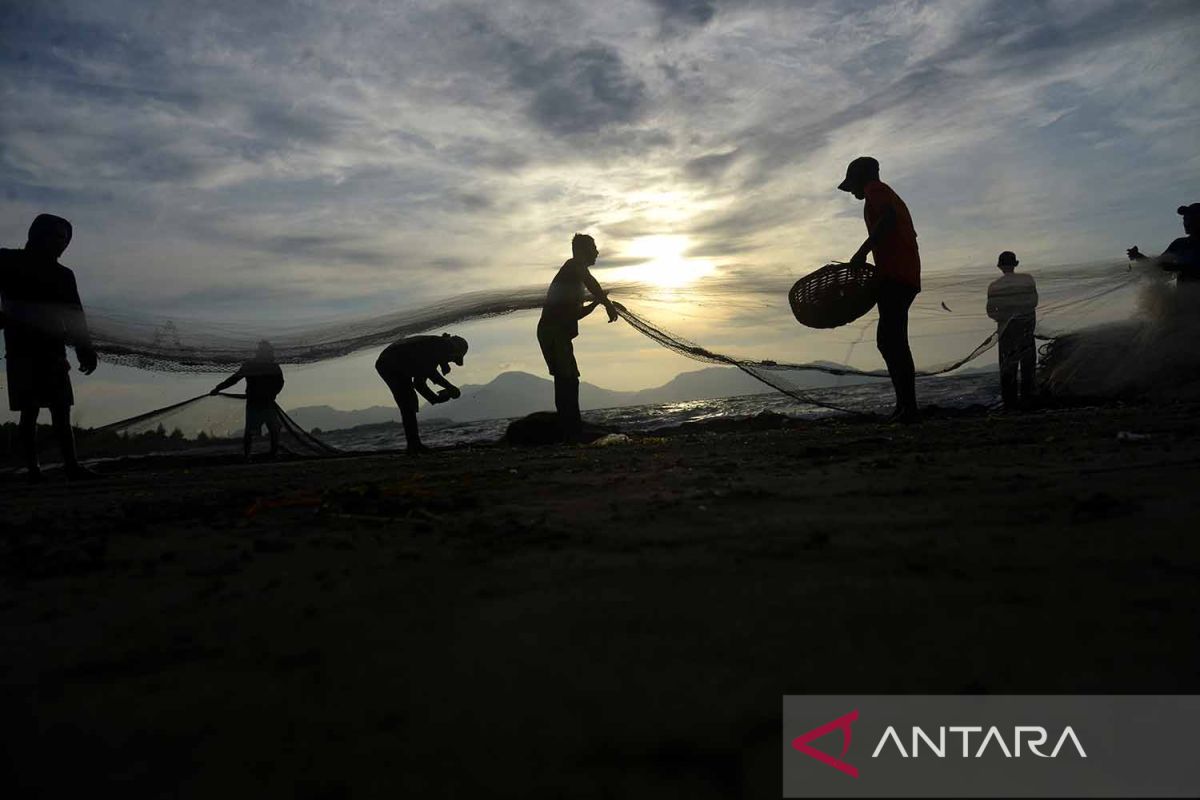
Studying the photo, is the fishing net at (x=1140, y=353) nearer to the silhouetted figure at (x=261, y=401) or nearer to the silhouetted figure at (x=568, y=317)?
the silhouetted figure at (x=568, y=317)

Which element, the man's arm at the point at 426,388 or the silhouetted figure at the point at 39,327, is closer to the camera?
the silhouetted figure at the point at 39,327

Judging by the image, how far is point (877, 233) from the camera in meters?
6.77

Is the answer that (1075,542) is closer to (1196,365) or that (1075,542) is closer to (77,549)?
(77,549)

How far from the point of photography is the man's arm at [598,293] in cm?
859

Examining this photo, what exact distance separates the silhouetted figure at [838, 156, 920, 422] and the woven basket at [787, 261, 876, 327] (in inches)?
4.5

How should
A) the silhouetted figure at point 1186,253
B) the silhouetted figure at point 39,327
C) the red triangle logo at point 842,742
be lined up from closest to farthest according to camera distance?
the red triangle logo at point 842,742 < the silhouetted figure at point 39,327 < the silhouetted figure at point 1186,253

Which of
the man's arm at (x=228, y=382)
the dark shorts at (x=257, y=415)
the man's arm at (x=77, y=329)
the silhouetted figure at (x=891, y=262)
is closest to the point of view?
the silhouetted figure at (x=891, y=262)

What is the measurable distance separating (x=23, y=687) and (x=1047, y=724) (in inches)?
71.5

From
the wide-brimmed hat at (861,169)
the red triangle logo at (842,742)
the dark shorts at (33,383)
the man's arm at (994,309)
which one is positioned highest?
the wide-brimmed hat at (861,169)

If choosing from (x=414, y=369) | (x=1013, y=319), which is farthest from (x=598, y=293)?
(x=1013, y=319)

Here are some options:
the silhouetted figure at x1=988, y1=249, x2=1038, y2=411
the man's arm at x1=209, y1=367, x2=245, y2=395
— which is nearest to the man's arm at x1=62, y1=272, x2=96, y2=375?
the man's arm at x1=209, y1=367, x2=245, y2=395

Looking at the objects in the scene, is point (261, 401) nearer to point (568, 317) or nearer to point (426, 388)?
point (426, 388)

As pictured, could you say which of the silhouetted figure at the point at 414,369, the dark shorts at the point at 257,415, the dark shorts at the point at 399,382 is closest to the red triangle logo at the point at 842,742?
the silhouetted figure at the point at 414,369

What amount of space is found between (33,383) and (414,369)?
4.37 meters
